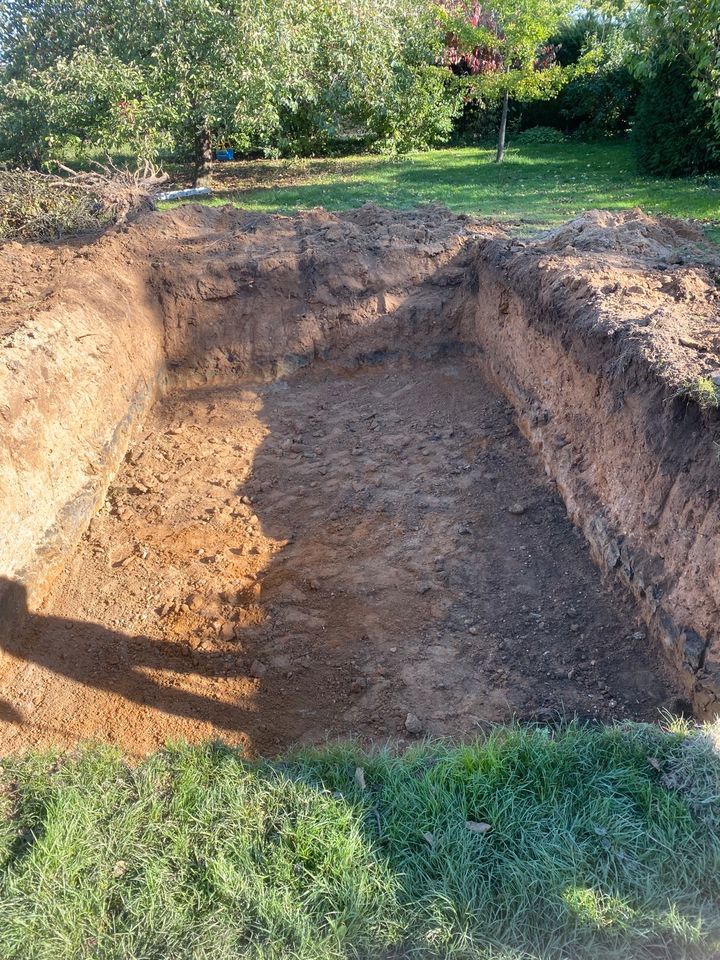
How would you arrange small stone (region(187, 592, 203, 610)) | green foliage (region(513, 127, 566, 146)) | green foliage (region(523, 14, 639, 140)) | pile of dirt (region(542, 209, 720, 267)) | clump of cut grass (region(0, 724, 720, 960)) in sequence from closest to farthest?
clump of cut grass (region(0, 724, 720, 960))
small stone (region(187, 592, 203, 610))
pile of dirt (region(542, 209, 720, 267))
green foliage (region(523, 14, 639, 140))
green foliage (region(513, 127, 566, 146))

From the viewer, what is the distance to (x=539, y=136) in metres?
19.5

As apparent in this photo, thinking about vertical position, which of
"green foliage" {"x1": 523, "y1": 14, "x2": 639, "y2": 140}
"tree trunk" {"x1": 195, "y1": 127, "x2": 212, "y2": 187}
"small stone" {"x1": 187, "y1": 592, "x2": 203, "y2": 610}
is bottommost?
"small stone" {"x1": 187, "y1": 592, "x2": 203, "y2": 610}

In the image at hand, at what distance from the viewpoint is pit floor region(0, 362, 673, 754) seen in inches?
171

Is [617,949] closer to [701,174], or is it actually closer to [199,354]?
[199,354]

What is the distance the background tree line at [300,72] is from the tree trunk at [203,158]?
0.13 feet

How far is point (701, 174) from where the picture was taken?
531 inches

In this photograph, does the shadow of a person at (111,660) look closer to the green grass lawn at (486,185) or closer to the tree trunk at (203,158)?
the green grass lawn at (486,185)

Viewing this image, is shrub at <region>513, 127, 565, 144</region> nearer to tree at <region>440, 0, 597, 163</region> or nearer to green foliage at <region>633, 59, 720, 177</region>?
tree at <region>440, 0, 597, 163</region>

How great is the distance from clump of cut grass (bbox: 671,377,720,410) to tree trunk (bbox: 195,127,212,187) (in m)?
12.5

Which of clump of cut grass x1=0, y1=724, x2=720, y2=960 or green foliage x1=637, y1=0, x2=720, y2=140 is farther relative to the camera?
green foliage x1=637, y1=0, x2=720, y2=140

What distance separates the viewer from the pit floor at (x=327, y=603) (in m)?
4.35

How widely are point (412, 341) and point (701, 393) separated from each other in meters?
4.77

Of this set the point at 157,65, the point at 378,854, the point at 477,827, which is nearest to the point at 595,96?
the point at 157,65

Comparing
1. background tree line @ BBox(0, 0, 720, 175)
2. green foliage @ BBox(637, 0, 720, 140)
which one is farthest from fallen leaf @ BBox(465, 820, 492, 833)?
background tree line @ BBox(0, 0, 720, 175)
